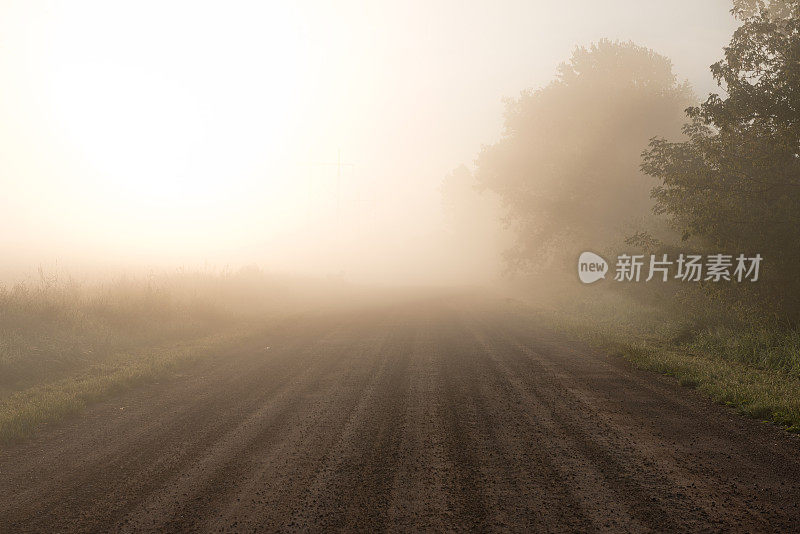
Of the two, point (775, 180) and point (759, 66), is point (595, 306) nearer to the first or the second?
point (775, 180)

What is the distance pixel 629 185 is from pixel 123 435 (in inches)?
1034

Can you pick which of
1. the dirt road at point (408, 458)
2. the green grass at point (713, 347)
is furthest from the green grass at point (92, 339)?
the green grass at point (713, 347)

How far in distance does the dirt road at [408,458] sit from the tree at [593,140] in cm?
1937

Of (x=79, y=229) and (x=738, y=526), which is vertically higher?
(x=79, y=229)

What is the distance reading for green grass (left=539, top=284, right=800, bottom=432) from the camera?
6797 mm

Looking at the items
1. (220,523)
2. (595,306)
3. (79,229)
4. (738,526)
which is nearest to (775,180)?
(595,306)

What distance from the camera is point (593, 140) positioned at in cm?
2583

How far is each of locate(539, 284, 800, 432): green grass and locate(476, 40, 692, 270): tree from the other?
9.70 meters

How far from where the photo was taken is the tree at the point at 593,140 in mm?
25203

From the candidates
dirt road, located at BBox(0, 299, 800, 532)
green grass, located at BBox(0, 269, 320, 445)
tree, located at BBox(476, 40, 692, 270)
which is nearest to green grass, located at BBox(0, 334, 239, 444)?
green grass, located at BBox(0, 269, 320, 445)

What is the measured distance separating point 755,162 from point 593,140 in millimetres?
15870

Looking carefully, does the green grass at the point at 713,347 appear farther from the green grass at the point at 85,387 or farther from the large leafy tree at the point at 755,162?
the green grass at the point at 85,387

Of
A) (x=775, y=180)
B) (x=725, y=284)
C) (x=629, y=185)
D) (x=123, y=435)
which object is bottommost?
(x=123, y=435)

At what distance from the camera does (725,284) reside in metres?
11.6
